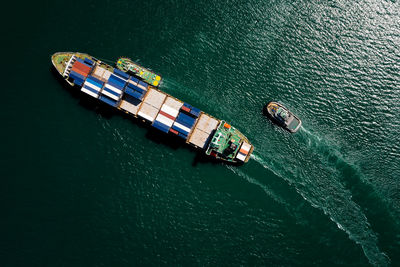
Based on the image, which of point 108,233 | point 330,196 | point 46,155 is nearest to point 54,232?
point 108,233

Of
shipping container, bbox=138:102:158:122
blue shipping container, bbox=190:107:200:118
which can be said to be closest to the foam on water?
blue shipping container, bbox=190:107:200:118

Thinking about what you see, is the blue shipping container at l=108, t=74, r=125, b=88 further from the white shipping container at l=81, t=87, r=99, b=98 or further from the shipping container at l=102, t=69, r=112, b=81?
the white shipping container at l=81, t=87, r=99, b=98

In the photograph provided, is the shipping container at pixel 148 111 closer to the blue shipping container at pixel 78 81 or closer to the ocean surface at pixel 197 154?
the ocean surface at pixel 197 154

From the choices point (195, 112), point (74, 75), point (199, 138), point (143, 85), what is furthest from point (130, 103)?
point (199, 138)

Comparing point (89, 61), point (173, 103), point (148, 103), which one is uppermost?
point (173, 103)

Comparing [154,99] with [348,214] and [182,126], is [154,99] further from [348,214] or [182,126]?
[348,214]

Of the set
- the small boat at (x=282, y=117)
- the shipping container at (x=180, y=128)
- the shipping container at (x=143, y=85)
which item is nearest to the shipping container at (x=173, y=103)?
the shipping container at (x=180, y=128)
